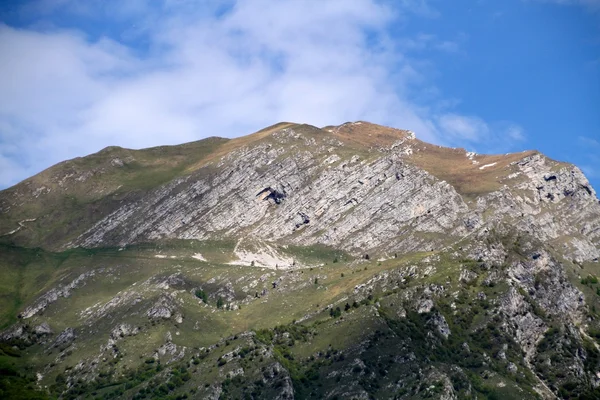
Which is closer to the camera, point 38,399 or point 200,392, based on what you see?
point 38,399

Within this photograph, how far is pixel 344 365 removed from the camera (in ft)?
654

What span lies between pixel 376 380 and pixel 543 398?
47.3 meters

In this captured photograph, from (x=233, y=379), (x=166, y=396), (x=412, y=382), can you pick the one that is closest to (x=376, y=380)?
(x=412, y=382)

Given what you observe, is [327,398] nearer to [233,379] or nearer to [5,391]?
[233,379]

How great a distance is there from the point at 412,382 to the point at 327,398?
23.4 m

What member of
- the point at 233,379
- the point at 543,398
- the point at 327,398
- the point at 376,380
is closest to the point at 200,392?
the point at 233,379

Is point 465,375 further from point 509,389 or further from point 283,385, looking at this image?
point 283,385

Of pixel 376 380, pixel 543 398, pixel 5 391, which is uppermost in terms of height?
pixel 5 391

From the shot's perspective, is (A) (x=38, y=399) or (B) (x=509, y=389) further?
(B) (x=509, y=389)

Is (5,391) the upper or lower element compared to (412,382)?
upper

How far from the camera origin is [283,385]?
627ft

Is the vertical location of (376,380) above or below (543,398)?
above

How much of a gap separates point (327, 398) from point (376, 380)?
49.0ft

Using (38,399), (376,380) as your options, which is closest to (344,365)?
(376,380)
